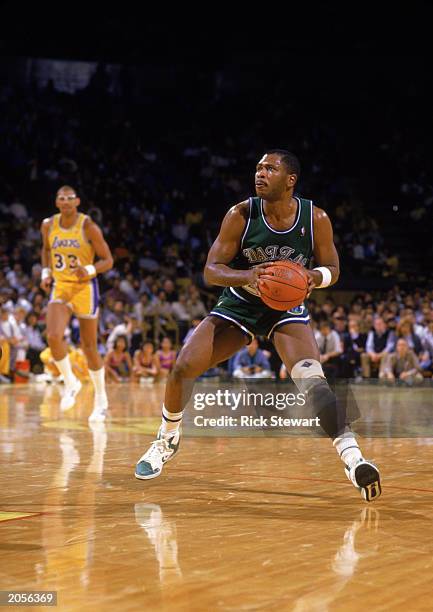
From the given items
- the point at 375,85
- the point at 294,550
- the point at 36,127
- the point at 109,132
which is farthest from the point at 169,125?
the point at 294,550

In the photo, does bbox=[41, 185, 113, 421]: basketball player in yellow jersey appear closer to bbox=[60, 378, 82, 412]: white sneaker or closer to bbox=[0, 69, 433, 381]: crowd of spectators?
bbox=[60, 378, 82, 412]: white sneaker

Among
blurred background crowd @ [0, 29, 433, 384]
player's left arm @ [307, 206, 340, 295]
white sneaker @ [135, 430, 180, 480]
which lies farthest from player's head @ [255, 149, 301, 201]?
blurred background crowd @ [0, 29, 433, 384]

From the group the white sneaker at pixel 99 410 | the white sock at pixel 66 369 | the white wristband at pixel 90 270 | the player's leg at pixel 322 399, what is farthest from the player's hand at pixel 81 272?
the player's leg at pixel 322 399

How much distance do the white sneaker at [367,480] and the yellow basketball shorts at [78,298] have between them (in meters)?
4.72

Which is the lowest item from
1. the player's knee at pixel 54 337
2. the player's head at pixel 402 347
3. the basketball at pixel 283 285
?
the player's head at pixel 402 347

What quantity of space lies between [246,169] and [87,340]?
47.4ft

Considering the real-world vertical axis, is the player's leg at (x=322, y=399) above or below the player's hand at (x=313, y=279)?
below

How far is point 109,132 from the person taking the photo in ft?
72.1

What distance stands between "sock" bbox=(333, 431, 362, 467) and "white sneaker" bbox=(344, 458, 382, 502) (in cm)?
10

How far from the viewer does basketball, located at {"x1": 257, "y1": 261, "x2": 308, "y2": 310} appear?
184 inches

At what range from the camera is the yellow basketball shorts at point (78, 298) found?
28.4 ft

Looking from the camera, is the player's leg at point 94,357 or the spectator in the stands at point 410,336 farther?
the spectator in the stands at point 410,336
